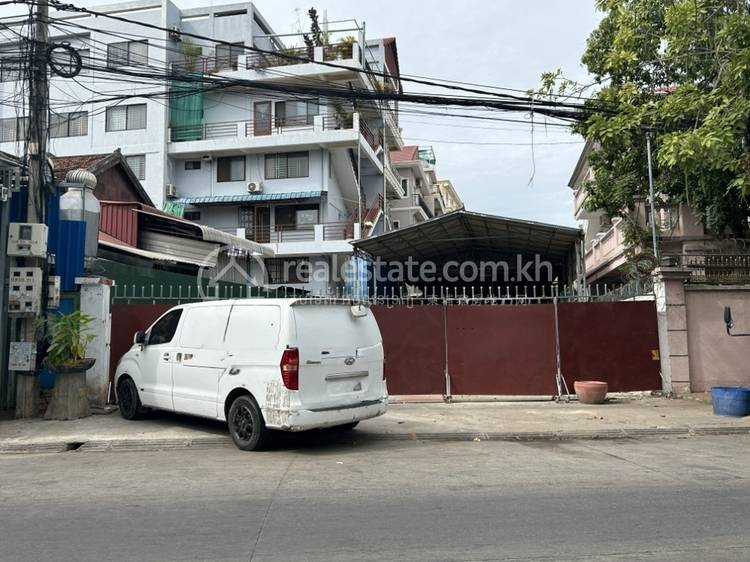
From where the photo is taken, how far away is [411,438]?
29.0ft

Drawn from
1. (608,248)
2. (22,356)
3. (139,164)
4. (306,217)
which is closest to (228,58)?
(139,164)

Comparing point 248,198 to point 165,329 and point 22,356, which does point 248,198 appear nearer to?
point 22,356

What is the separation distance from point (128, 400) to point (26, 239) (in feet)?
10.2

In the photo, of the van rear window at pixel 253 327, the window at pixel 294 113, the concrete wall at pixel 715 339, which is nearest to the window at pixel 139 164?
the window at pixel 294 113

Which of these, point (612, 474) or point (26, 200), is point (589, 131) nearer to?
point (612, 474)

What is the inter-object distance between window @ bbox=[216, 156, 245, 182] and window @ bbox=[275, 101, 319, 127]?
262cm

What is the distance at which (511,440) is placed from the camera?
884 centimetres

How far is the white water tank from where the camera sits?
433 inches

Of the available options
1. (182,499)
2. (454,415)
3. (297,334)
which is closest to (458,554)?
(182,499)

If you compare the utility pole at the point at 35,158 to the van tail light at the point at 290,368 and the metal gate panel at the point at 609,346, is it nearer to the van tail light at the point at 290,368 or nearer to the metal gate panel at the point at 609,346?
the van tail light at the point at 290,368

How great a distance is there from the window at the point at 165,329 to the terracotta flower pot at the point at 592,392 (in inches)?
297

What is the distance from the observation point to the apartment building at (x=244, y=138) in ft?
91.7

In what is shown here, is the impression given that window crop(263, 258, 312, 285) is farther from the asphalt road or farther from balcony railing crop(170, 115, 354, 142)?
the asphalt road

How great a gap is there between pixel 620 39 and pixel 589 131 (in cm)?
201
